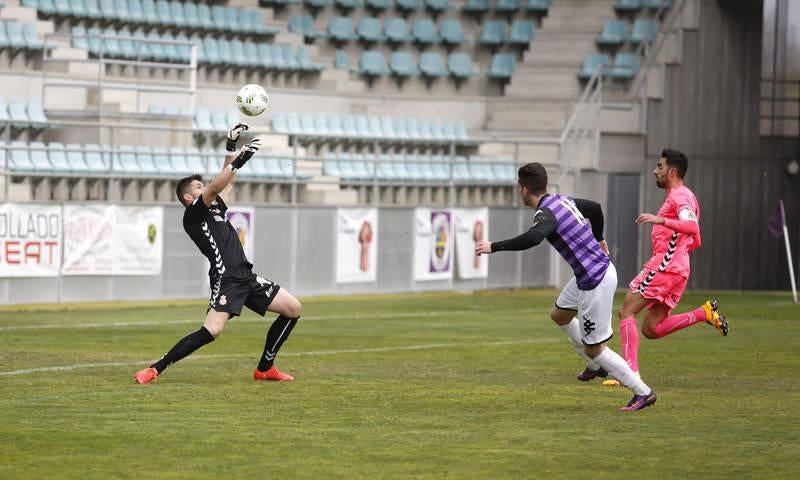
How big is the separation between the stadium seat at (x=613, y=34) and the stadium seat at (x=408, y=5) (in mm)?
4596

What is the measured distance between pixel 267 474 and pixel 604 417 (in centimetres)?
352

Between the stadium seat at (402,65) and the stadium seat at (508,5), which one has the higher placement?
the stadium seat at (508,5)

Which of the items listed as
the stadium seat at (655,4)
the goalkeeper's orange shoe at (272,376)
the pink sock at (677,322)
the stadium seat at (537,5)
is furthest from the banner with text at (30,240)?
the stadium seat at (537,5)

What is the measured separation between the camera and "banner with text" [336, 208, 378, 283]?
2770cm

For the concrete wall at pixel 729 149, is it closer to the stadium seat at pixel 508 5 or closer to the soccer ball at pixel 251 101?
the stadium seat at pixel 508 5

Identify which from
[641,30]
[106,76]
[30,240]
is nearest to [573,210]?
[30,240]

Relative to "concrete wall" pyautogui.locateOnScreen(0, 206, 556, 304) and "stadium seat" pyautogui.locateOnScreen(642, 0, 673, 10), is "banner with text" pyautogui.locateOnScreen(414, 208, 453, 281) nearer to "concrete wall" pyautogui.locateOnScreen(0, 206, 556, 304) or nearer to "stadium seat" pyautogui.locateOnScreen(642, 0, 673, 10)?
"concrete wall" pyautogui.locateOnScreen(0, 206, 556, 304)

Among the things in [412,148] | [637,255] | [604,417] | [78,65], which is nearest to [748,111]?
[637,255]

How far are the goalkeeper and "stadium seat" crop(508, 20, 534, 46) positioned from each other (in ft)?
82.3

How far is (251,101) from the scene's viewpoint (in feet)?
46.7

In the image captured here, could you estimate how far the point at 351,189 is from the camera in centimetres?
3059

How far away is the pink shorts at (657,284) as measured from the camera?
1380 centimetres

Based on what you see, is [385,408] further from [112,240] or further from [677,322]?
[112,240]

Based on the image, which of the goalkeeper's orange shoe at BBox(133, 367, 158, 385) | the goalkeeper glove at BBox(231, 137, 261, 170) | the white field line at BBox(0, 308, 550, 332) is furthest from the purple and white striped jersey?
the white field line at BBox(0, 308, 550, 332)
